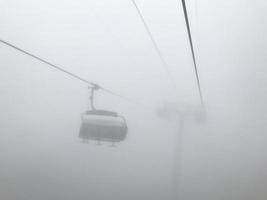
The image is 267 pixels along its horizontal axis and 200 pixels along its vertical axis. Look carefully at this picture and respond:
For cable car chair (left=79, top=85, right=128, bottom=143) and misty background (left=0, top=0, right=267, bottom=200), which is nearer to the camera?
cable car chair (left=79, top=85, right=128, bottom=143)

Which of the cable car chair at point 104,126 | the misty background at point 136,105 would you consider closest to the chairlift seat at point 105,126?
the cable car chair at point 104,126

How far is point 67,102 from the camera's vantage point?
28.2m

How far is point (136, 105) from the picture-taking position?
92.0ft

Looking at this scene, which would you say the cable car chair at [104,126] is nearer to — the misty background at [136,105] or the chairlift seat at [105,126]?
the chairlift seat at [105,126]

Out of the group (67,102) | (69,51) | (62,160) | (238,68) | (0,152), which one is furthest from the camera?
(69,51)

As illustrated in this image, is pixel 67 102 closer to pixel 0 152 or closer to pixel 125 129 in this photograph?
pixel 0 152

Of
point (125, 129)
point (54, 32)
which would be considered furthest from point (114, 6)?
point (125, 129)

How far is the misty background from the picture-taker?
20312mm

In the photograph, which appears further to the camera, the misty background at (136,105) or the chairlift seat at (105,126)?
the misty background at (136,105)

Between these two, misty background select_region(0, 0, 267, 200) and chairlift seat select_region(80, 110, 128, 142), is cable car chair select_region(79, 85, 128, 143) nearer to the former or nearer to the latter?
chairlift seat select_region(80, 110, 128, 142)

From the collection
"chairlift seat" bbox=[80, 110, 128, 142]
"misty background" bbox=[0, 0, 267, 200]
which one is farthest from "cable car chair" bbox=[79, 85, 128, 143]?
"misty background" bbox=[0, 0, 267, 200]

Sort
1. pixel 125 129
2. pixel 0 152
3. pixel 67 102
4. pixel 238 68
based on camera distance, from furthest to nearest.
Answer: pixel 238 68
pixel 67 102
pixel 0 152
pixel 125 129

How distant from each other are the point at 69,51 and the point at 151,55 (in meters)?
9.95

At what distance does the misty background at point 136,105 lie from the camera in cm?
Result: 2031
